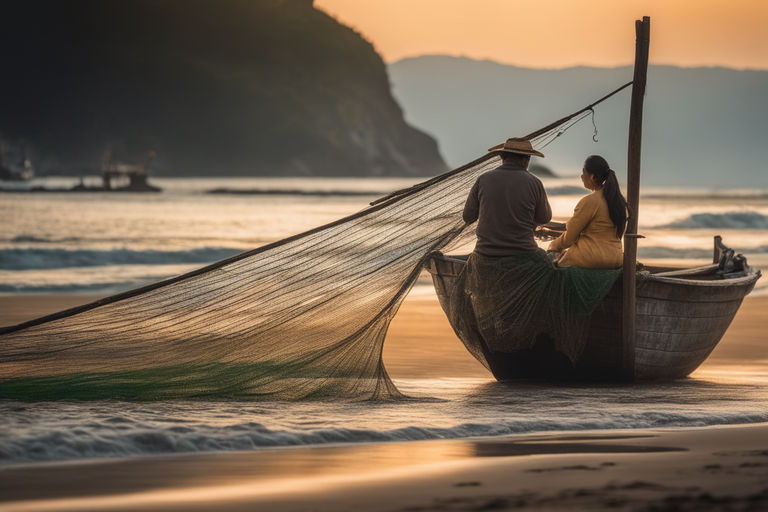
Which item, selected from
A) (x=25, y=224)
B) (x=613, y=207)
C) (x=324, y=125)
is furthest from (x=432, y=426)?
(x=324, y=125)

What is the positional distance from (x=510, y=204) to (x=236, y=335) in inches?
78.1

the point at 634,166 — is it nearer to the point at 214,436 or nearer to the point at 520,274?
the point at 520,274

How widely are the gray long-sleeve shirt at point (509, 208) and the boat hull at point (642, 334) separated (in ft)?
1.38

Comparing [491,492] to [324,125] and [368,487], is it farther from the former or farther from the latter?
[324,125]

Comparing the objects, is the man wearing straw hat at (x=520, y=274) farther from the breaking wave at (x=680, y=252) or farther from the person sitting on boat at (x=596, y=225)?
the breaking wave at (x=680, y=252)

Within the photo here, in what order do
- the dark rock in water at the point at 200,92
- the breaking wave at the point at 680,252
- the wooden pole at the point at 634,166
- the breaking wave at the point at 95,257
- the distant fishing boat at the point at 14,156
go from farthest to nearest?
the dark rock in water at the point at 200,92 < the distant fishing boat at the point at 14,156 < the breaking wave at the point at 680,252 < the breaking wave at the point at 95,257 < the wooden pole at the point at 634,166

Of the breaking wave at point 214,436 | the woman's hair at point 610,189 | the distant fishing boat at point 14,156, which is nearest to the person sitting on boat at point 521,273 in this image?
the woman's hair at point 610,189

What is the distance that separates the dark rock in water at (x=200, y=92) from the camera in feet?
560

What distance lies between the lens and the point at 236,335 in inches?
304

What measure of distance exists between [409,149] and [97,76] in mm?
48028

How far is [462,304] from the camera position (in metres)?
8.31

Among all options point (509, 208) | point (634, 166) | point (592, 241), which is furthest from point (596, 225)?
point (509, 208)

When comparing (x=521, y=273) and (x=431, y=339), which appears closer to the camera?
(x=521, y=273)

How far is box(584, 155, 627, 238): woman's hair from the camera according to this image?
316 inches
